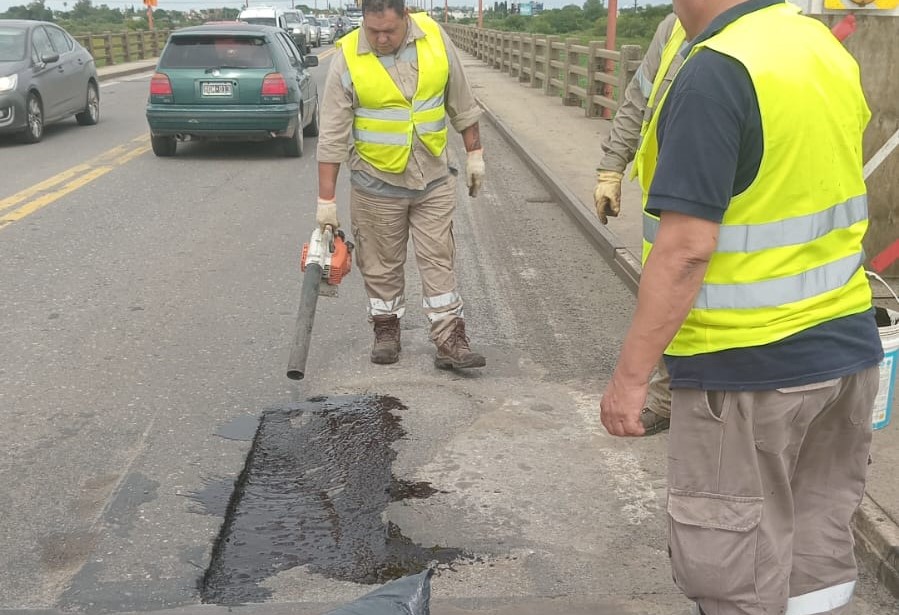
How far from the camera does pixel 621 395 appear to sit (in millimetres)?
2285

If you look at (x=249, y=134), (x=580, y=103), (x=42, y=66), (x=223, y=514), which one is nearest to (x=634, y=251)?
(x=223, y=514)

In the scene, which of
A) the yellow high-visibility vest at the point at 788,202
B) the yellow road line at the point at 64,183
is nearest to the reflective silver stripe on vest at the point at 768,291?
the yellow high-visibility vest at the point at 788,202

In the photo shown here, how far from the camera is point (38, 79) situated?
45.9 feet

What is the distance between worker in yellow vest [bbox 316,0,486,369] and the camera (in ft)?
16.4

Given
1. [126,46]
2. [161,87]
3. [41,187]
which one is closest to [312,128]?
[161,87]

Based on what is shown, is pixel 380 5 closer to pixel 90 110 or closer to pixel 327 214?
pixel 327 214

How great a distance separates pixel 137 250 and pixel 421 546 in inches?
200

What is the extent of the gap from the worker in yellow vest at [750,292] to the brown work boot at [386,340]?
3.24 m

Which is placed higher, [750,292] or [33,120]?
[750,292]

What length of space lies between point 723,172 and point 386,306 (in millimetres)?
3595

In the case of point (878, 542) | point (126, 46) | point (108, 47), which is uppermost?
point (878, 542)

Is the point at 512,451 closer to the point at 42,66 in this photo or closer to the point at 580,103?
the point at 42,66

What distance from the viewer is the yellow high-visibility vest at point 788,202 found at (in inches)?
81.6

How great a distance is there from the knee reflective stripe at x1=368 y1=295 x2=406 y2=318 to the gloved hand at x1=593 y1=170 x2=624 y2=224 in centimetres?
155
